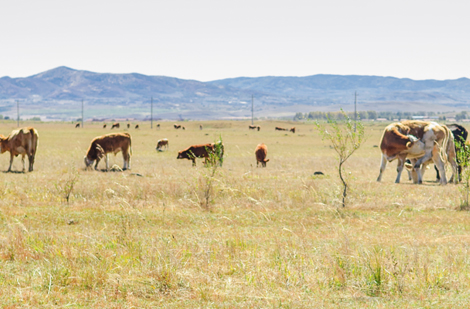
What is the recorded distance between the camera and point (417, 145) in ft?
76.3

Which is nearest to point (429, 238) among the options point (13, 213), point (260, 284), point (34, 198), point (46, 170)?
point (260, 284)

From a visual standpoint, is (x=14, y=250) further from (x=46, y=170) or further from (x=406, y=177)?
(x=406, y=177)

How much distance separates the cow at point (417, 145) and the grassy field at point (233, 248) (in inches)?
123

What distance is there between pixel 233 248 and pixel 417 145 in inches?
588

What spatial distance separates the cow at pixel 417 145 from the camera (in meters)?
23.2

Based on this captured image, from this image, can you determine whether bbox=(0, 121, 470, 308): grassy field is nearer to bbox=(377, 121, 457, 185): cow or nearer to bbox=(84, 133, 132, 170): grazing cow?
bbox=(377, 121, 457, 185): cow

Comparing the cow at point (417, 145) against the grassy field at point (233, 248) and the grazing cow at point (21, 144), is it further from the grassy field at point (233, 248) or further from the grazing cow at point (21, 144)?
the grazing cow at point (21, 144)

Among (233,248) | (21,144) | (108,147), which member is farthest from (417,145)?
(21,144)

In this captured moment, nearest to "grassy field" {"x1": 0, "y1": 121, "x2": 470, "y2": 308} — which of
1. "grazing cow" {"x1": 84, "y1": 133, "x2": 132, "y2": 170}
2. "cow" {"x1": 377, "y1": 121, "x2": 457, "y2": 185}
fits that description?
"cow" {"x1": 377, "y1": 121, "x2": 457, "y2": 185}

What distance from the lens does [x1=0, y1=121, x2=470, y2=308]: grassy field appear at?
8.59 meters

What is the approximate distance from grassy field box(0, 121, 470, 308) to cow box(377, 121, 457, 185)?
313 cm

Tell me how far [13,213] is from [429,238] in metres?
12.2

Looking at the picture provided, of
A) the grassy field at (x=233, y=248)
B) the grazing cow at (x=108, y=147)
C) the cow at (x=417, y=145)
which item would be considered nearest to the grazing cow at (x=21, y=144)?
the grazing cow at (x=108, y=147)

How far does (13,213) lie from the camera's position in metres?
15.5
